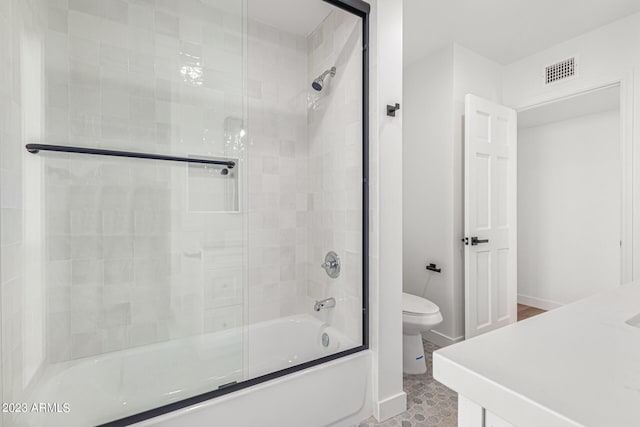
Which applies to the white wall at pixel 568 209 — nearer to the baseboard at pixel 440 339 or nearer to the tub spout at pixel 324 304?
the baseboard at pixel 440 339

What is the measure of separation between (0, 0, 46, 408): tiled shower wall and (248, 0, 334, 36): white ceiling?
3.55 feet

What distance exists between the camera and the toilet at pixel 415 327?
6.58 ft

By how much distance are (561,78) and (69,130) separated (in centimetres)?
345

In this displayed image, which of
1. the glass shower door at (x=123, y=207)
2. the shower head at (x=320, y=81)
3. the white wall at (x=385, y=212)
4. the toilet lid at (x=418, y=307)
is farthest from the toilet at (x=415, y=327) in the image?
the shower head at (x=320, y=81)

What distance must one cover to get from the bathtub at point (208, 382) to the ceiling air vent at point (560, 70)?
107 inches

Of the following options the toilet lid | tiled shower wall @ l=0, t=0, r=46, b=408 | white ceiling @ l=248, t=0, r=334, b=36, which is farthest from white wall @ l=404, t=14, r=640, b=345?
tiled shower wall @ l=0, t=0, r=46, b=408

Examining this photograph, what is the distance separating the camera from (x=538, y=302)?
11.0 ft

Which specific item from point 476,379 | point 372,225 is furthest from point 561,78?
point 476,379

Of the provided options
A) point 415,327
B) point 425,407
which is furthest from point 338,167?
point 425,407

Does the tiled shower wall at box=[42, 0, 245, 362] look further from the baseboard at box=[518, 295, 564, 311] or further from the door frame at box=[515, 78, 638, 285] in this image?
the baseboard at box=[518, 295, 564, 311]

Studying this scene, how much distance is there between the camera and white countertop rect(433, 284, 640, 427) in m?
0.41

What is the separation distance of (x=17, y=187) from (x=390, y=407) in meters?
2.00

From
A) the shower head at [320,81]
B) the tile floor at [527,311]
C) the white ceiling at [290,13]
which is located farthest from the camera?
the tile floor at [527,311]

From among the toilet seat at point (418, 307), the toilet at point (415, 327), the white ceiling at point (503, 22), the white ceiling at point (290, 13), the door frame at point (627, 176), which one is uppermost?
the white ceiling at point (503, 22)
